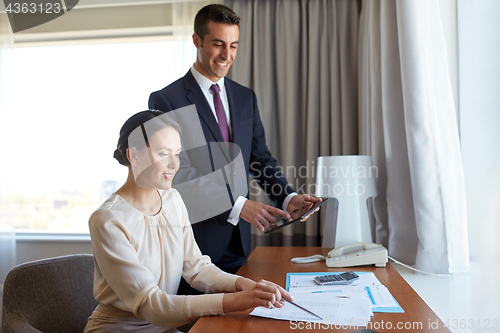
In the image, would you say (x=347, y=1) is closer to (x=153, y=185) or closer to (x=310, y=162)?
(x=310, y=162)

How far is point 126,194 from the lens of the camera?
1.11 meters

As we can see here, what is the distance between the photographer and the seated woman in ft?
3.07

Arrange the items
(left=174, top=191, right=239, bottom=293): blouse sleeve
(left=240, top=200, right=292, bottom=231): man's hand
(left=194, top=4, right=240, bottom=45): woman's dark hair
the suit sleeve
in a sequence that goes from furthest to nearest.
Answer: the suit sleeve
(left=194, top=4, right=240, bottom=45): woman's dark hair
(left=240, top=200, right=292, bottom=231): man's hand
(left=174, top=191, right=239, bottom=293): blouse sleeve

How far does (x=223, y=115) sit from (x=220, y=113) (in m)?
0.02

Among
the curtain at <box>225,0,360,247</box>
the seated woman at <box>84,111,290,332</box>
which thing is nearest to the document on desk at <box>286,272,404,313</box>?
the seated woman at <box>84,111,290,332</box>

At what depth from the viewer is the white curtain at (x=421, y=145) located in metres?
1.58

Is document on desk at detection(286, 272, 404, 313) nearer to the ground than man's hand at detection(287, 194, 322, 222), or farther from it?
nearer to the ground

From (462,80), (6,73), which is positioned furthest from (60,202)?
(462,80)

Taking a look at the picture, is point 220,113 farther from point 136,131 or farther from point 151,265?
point 151,265

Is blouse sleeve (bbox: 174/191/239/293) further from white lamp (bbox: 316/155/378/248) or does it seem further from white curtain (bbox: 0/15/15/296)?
white curtain (bbox: 0/15/15/296)

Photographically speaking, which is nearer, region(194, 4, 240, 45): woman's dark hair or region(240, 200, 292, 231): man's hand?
region(240, 200, 292, 231): man's hand

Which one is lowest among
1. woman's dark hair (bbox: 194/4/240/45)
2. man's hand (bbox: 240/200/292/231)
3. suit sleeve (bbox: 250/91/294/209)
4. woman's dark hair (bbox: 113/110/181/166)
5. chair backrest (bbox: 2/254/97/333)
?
chair backrest (bbox: 2/254/97/333)

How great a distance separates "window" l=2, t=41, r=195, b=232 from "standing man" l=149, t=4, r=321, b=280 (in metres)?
1.86

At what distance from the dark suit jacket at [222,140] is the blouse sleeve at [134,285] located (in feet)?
1.69
